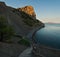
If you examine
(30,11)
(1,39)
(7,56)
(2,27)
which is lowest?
(7,56)

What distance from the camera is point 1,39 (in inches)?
1331

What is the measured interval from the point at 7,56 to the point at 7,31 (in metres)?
8.78

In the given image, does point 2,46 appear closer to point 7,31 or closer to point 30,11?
point 7,31

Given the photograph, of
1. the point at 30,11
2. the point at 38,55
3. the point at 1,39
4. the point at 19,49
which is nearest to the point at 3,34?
the point at 1,39

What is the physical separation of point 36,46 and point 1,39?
9.51 metres

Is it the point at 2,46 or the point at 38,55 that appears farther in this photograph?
the point at 2,46

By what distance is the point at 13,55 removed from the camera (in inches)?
1033

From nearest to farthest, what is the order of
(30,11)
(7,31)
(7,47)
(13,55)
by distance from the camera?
(13,55) → (7,47) → (7,31) → (30,11)

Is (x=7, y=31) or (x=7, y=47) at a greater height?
(x=7, y=31)

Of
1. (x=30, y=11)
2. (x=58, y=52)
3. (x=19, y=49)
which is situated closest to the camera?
(x=58, y=52)

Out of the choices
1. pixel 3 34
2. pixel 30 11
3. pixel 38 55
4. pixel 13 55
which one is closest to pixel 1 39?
pixel 3 34

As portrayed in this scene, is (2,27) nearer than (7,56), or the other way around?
(7,56)

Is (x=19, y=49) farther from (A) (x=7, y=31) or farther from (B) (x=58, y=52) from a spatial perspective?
(B) (x=58, y=52)

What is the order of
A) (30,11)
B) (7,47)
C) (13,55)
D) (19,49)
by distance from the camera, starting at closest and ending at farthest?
(13,55) → (7,47) → (19,49) → (30,11)
